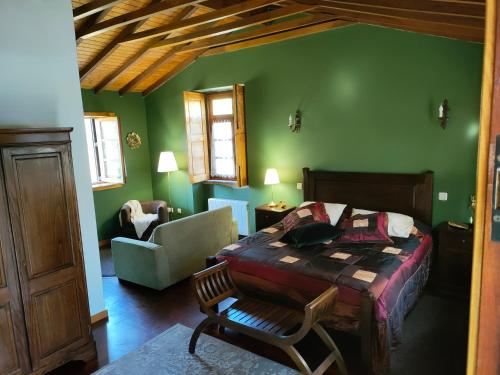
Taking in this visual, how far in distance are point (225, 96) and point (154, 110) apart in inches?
61.2

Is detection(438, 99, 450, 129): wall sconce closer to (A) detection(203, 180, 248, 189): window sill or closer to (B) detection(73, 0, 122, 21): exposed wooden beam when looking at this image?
(A) detection(203, 180, 248, 189): window sill

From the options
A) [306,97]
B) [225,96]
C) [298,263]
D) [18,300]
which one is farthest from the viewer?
[225,96]

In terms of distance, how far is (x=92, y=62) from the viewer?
199 inches

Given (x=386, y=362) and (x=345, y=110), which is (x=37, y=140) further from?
(x=345, y=110)

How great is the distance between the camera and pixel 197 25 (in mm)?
4320

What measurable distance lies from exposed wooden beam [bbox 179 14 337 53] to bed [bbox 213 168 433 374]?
2001 mm

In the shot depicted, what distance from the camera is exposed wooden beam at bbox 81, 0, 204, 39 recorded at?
3643 millimetres

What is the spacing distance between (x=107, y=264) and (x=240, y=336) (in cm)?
277

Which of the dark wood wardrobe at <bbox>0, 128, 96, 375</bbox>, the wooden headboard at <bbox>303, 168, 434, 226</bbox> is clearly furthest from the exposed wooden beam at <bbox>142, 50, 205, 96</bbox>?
the dark wood wardrobe at <bbox>0, 128, 96, 375</bbox>

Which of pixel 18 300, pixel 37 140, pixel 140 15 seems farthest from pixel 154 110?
pixel 18 300

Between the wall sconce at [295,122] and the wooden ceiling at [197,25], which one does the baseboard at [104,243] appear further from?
the wall sconce at [295,122]

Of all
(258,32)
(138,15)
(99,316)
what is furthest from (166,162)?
(99,316)

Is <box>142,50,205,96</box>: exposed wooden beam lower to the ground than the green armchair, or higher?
higher

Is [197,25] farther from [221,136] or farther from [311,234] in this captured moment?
[311,234]
